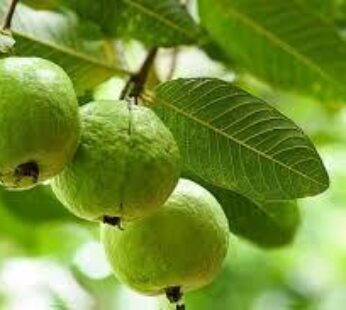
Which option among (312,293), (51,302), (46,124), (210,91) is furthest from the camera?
(312,293)

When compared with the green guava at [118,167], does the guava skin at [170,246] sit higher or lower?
lower

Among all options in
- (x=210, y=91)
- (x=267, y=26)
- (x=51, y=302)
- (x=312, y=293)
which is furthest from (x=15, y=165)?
(x=312, y=293)

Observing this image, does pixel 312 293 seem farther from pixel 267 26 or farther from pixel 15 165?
pixel 15 165

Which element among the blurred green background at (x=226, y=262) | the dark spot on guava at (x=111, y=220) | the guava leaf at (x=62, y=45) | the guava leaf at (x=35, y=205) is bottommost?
the blurred green background at (x=226, y=262)

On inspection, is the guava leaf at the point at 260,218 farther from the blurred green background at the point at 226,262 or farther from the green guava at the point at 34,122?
the green guava at the point at 34,122

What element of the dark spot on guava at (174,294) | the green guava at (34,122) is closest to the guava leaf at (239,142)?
the dark spot on guava at (174,294)

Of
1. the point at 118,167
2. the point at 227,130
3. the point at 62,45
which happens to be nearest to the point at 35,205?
the point at 62,45
